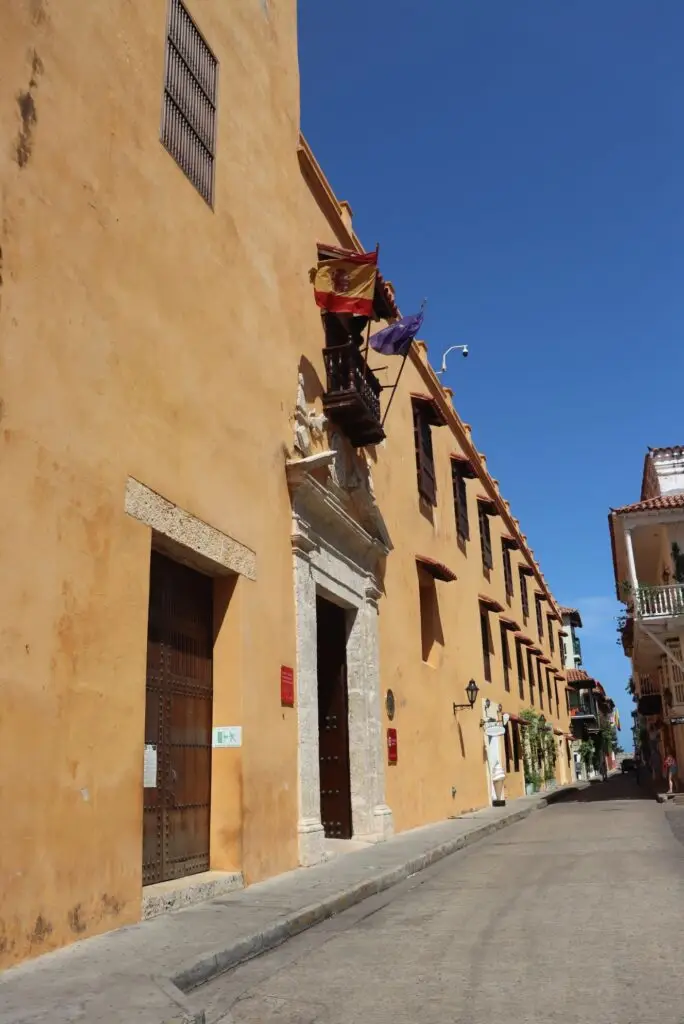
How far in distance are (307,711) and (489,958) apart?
5.10m

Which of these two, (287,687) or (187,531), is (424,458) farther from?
(187,531)

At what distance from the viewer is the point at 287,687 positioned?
9.48m

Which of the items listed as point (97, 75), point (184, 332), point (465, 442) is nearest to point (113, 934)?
point (184, 332)

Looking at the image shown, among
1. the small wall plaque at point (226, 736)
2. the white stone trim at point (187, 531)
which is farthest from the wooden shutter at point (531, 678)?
the small wall plaque at point (226, 736)

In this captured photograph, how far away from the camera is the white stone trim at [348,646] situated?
981 cm

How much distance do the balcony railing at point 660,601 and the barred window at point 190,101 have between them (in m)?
16.6

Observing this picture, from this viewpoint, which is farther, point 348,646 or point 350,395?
point 348,646

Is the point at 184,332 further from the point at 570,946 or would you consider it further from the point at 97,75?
the point at 570,946

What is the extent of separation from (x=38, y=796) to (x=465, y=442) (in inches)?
775

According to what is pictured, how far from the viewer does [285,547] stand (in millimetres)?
9961

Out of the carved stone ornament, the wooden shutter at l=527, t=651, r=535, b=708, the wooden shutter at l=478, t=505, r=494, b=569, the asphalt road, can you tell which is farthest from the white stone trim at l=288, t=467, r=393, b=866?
the wooden shutter at l=527, t=651, r=535, b=708

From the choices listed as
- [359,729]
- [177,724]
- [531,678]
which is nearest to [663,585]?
[531,678]

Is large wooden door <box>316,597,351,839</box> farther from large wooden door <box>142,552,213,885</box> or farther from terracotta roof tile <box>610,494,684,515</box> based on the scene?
terracotta roof tile <box>610,494,684,515</box>

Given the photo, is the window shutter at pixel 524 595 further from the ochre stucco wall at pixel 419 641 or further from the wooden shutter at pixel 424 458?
the wooden shutter at pixel 424 458
